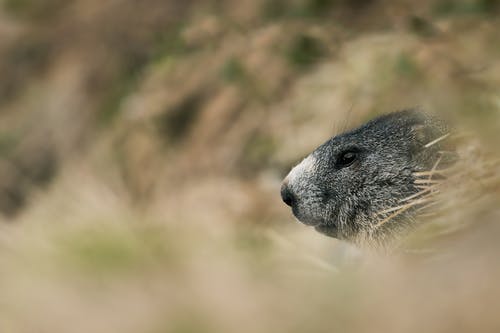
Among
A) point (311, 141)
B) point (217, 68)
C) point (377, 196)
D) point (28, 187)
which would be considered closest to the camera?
point (377, 196)

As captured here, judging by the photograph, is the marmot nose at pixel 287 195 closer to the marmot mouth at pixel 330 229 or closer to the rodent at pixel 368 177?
the rodent at pixel 368 177

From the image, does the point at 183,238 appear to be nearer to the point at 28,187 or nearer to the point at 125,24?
the point at 28,187

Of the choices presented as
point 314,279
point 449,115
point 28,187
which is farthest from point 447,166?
point 28,187

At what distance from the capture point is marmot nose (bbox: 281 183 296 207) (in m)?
2.38

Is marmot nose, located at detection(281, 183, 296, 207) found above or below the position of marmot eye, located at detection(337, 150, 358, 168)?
below

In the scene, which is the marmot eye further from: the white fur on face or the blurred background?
the blurred background

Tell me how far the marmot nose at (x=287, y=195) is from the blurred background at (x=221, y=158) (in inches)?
6.3

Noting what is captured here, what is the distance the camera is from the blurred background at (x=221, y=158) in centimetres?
124

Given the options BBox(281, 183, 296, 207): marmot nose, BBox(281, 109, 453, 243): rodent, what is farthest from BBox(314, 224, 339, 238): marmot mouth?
BBox(281, 183, 296, 207): marmot nose

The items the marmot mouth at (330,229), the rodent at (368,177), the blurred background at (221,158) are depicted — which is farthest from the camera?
the marmot mouth at (330,229)

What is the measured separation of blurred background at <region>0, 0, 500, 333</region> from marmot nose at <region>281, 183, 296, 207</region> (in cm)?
16

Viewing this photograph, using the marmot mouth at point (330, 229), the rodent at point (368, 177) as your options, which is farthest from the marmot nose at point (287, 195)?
the marmot mouth at point (330, 229)

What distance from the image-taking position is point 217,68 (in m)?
5.37

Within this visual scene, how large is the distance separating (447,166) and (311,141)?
242cm
